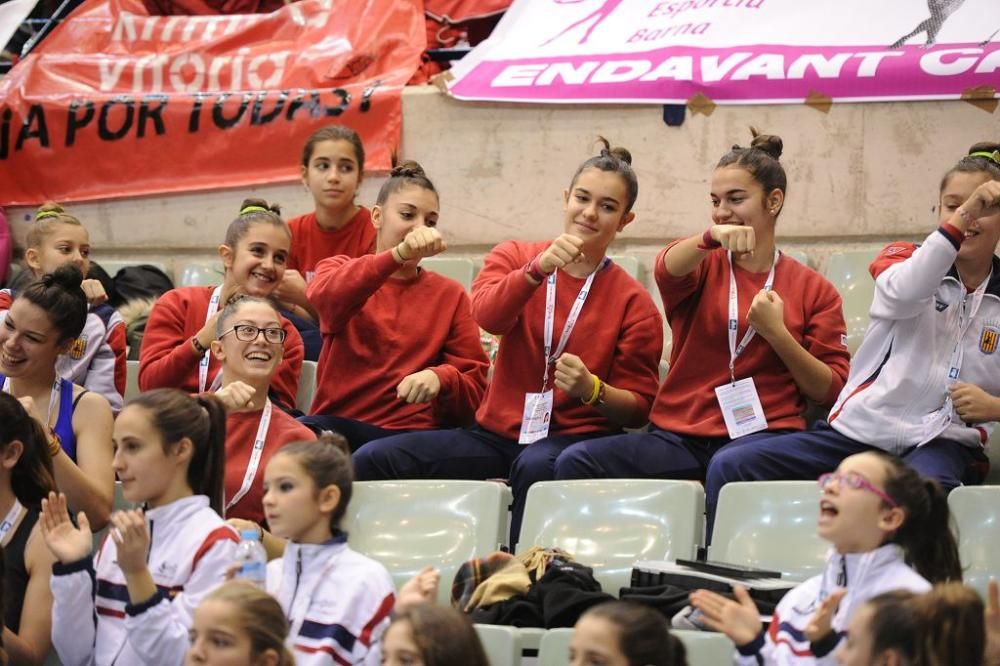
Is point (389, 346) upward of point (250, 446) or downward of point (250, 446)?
upward

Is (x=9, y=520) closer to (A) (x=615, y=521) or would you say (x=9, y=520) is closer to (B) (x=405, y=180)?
(A) (x=615, y=521)

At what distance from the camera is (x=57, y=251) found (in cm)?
500

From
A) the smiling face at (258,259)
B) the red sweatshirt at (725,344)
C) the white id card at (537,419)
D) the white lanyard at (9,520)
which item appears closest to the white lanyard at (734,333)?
the red sweatshirt at (725,344)

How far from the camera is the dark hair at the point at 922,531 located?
2881mm

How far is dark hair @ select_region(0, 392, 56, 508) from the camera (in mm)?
3451

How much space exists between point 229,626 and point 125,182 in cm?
392

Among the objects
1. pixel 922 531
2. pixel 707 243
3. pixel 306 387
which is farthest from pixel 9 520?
pixel 922 531

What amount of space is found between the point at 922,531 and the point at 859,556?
147mm

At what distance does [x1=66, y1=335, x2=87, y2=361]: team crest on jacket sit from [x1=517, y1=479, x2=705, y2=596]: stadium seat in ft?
5.44

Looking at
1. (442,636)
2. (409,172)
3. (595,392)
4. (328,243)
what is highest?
(409,172)

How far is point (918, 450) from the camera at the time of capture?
380cm

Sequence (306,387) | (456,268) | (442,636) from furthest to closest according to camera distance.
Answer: (456,268)
(306,387)
(442,636)

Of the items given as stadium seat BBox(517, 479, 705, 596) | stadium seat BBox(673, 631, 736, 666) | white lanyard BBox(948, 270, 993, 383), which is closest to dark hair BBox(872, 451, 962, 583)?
stadium seat BBox(673, 631, 736, 666)

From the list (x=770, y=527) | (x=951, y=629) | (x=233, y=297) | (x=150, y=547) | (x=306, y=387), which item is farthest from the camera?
(x=306, y=387)
